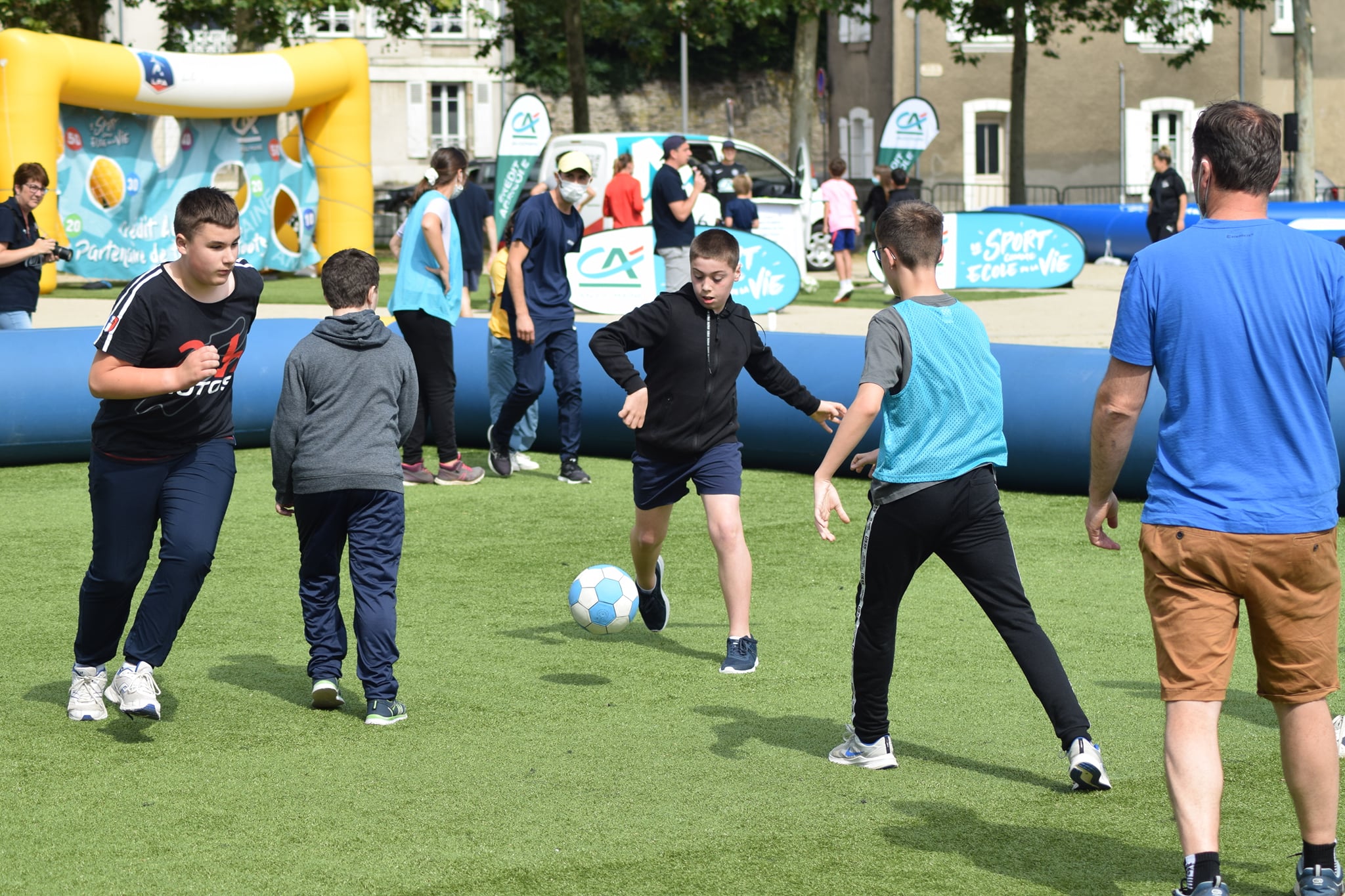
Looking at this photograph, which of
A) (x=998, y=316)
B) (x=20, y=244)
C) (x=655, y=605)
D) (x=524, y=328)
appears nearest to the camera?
(x=655, y=605)

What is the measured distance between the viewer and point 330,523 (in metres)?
5.39

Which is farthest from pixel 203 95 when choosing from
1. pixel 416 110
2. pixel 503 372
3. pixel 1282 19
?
pixel 1282 19

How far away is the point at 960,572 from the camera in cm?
473

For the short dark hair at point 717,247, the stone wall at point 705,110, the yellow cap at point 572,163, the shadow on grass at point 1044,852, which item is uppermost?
the stone wall at point 705,110

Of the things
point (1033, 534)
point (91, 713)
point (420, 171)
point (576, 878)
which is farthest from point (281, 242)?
point (420, 171)

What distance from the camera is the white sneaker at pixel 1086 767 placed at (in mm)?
4547

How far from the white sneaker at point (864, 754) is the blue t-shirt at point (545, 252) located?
17.6 feet

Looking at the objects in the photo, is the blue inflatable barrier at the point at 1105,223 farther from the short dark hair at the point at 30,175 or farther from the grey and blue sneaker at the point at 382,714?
the grey and blue sneaker at the point at 382,714

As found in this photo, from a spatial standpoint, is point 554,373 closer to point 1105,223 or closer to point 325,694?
point 325,694

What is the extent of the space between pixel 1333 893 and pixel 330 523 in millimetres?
3215

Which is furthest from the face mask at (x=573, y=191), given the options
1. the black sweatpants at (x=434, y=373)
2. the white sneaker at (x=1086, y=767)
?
the white sneaker at (x=1086, y=767)

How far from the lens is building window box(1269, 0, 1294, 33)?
1732 inches

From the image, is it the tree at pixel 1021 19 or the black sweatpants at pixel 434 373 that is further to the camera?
the tree at pixel 1021 19

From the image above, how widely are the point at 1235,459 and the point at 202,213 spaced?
3130 mm
